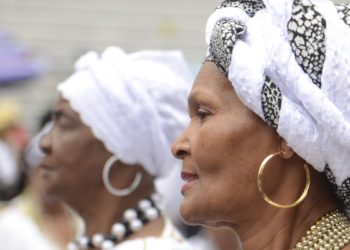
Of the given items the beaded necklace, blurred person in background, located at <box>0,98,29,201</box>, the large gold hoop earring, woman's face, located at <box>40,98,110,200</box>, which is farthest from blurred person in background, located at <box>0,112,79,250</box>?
the beaded necklace

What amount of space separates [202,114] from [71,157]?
1.73 meters

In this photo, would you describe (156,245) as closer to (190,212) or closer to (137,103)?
(190,212)

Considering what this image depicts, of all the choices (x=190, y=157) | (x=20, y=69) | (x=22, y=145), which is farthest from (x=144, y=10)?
(x=190, y=157)

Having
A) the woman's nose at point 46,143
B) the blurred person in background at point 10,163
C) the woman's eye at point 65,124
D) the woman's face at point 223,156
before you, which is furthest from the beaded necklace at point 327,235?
the blurred person in background at point 10,163

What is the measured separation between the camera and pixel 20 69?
10.1 metres

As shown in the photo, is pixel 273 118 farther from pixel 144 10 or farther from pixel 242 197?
pixel 144 10

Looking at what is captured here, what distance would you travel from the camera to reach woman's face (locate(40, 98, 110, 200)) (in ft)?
15.6

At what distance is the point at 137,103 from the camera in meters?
4.64

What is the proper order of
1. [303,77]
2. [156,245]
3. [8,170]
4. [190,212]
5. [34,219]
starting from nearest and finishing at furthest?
[303,77]
[190,212]
[156,245]
[34,219]
[8,170]

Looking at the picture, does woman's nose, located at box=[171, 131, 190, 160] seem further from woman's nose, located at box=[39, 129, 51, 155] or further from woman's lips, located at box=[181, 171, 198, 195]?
woman's nose, located at box=[39, 129, 51, 155]

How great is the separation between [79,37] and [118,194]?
8889mm

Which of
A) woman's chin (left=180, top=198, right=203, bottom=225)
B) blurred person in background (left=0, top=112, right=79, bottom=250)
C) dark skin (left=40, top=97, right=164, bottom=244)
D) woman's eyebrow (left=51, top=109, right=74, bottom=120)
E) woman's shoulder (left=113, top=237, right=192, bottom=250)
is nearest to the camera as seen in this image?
woman's chin (left=180, top=198, right=203, bottom=225)

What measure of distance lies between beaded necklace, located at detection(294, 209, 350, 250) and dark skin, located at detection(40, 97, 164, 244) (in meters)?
1.69

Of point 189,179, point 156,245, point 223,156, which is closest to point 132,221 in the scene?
point 156,245
